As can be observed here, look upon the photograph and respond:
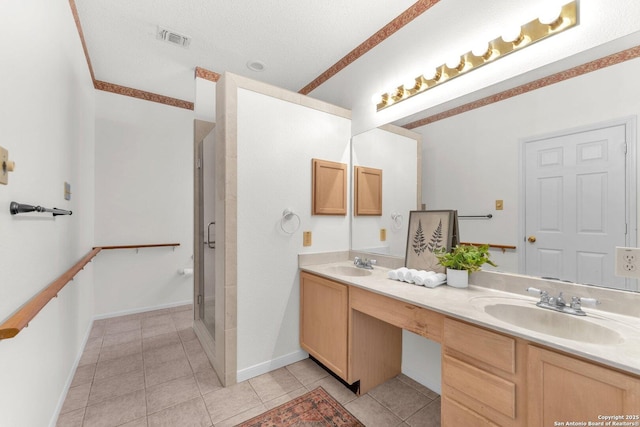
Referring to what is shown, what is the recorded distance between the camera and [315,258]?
2.36 meters

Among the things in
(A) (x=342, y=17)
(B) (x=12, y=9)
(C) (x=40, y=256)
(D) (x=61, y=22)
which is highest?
(A) (x=342, y=17)

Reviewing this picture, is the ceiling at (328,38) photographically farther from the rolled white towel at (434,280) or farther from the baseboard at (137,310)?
the baseboard at (137,310)

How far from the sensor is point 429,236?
191 cm

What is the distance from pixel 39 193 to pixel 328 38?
87.3 inches

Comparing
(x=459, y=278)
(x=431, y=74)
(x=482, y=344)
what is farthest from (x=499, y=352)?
(x=431, y=74)

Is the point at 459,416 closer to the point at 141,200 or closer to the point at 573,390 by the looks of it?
the point at 573,390

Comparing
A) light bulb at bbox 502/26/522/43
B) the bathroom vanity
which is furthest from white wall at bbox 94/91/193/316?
light bulb at bbox 502/26/522/43

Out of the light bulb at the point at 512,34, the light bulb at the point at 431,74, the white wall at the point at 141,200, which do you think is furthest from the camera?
the white wall at the point at 141,200

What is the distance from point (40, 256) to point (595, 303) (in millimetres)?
2680

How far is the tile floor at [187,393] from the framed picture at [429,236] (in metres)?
0.90

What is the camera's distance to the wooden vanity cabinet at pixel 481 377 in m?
1.02

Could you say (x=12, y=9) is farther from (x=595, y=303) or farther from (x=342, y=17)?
(x=595, y=303)

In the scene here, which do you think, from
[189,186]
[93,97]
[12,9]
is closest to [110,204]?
[189,186]

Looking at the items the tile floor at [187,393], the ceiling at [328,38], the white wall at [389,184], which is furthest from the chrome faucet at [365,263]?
the ceiling at [328,38]
